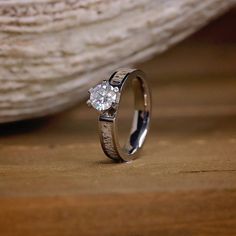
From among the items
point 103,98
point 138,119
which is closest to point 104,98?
point 103,98

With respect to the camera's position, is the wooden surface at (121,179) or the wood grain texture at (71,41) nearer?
the wooden surface at (121,179)

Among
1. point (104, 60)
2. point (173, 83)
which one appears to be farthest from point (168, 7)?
point (173, 83)

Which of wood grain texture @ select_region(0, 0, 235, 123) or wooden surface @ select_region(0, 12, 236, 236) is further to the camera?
wood grain texture @ select_region(0, 0, 235, 123)

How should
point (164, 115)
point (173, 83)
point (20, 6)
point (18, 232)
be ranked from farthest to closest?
point (173, 83), point (164, 115), point (20, 6), point (18, 232)

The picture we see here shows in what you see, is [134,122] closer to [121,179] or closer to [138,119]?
[138,119]

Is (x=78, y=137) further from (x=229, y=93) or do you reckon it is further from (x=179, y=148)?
(x=229, y=93)
